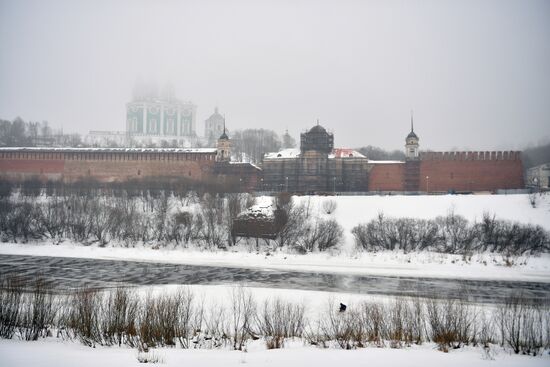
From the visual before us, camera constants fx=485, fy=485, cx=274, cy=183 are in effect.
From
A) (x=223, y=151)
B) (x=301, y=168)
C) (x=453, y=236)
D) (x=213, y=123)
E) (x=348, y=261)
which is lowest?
(x=348, y=261)

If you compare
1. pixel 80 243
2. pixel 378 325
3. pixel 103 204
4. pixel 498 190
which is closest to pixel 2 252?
pixel 80 243

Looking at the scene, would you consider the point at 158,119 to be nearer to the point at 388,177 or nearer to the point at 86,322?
the point at 388,177

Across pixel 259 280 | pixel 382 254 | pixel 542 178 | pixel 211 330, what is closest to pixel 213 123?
pixel 542 178

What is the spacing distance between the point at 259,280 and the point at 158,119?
69.3 metres

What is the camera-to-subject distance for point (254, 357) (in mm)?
7117

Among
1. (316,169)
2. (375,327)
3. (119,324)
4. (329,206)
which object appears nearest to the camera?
(119,324)

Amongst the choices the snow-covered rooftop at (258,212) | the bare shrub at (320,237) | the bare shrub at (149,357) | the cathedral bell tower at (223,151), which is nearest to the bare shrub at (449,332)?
the bare shrub at (149,357)

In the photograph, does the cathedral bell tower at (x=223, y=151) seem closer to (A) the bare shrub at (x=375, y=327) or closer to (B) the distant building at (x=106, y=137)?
(A) the bare shrub at (x=375, y=327)

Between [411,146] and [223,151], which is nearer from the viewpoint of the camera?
[411,146]

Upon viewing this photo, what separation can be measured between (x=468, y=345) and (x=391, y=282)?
8193mm

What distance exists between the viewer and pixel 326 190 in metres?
35.9

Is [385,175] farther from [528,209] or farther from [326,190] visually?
[528,209]

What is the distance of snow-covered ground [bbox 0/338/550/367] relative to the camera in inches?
261

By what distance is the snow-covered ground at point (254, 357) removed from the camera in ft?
21.7
